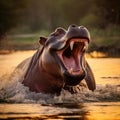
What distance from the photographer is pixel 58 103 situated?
10742 mm

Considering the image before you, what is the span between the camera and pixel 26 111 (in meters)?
9.80

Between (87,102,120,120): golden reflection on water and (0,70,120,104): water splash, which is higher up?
(0,70,120,104): water splash

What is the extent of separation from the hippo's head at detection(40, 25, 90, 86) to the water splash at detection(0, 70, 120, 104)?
0.38m

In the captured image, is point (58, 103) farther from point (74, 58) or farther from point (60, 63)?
point (74, 58)

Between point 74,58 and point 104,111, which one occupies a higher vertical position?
point 74,58

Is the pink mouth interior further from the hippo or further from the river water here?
the river water

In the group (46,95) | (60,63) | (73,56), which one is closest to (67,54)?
(73,56)

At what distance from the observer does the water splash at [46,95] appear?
11.0 metres

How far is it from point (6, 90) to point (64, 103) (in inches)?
72.0

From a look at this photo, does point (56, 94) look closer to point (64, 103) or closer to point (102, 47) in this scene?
point (64, 103)

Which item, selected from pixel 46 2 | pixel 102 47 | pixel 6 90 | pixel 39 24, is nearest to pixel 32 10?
pixel 46 2

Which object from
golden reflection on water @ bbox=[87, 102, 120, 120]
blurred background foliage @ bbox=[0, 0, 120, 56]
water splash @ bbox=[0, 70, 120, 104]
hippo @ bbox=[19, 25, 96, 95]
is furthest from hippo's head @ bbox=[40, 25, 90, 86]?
blurred background foliage @ bbox=[0, 0, 120, 56]

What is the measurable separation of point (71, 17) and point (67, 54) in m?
49.3

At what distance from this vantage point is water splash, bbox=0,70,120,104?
10977 mm
